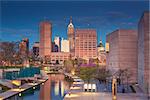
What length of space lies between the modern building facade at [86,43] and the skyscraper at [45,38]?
578 inches

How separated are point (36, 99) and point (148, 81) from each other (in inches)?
337

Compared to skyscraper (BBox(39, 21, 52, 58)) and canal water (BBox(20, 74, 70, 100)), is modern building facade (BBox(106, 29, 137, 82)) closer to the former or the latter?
canal water (BBox(20, 74, 70, 100))

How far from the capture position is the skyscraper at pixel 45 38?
14888 cm

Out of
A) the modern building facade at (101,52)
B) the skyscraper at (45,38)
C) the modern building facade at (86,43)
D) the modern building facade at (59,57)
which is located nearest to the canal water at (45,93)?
the modern building facade at (101,52)

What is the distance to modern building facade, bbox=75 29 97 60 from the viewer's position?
139750 mm

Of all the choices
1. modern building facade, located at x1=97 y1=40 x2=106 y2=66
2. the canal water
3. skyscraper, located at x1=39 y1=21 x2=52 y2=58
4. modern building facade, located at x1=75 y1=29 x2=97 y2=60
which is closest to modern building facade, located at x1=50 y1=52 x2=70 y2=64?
modern building facade, located at x1=75 y1=29 x2=97 y2=60

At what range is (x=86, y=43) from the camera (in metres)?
143

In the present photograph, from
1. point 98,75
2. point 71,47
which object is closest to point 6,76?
point 98,75

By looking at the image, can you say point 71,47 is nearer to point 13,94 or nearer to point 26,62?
point 26,62

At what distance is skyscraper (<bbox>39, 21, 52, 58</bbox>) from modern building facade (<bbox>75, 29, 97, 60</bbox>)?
14675 mm

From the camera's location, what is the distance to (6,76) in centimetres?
3716

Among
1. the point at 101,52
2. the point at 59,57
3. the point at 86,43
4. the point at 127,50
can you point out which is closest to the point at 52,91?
the point at 101,52

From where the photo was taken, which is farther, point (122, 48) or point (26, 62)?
point (26, 62)

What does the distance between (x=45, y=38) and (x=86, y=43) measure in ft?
69.5
